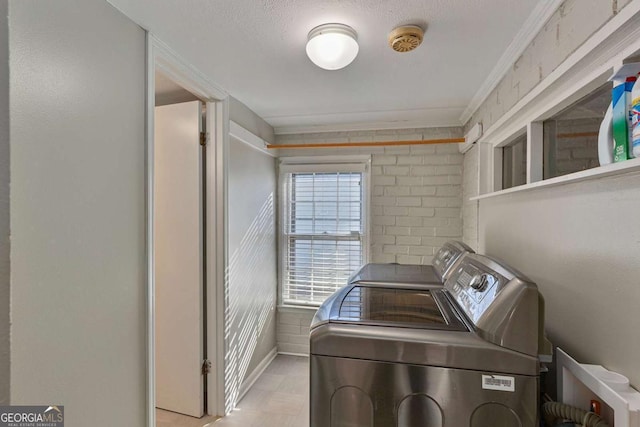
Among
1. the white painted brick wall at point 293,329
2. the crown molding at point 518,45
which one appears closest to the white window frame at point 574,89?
the crown molding at point 518,45

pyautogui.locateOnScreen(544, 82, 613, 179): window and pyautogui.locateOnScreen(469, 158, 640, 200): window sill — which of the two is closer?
pyautogui.locateOnScreen(469, 158, 640, 200): window sill

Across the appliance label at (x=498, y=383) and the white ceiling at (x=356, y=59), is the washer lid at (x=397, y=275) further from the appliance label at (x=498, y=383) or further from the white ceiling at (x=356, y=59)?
the white ceiling at (x=356, y=59)

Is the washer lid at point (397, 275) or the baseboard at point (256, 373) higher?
the washer lid at point (397, 275)

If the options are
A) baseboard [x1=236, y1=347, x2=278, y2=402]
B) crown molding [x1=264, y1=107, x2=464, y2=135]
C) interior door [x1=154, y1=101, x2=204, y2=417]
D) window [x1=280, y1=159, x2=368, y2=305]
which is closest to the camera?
interior door [x1=154, y1=101, x2=204, y2=417]

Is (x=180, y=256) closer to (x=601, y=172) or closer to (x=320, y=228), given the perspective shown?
(x=320, y=228)

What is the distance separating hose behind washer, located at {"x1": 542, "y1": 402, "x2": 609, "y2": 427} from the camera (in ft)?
2.56

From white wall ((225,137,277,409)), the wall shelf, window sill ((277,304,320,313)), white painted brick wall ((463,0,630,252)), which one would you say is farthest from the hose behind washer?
window sill ((277,304,320,313))

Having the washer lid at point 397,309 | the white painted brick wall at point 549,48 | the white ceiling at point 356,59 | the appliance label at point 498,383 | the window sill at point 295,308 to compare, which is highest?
the white ceiling at point 356,59

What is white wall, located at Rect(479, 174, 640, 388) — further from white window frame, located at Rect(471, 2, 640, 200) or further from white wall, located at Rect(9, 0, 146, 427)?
white wall, located at Rect(9, 0, 146, 427)

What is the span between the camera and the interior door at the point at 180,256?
7.04 feet

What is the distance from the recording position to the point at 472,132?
2385mm

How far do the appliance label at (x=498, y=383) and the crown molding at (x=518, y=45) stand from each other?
134 centimetres

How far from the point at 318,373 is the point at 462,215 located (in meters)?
2.33

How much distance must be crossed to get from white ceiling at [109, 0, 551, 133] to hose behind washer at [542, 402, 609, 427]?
1432 millimetres
